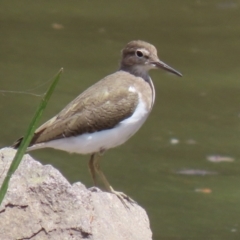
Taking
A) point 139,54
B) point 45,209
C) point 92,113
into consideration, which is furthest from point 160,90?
point 45,209

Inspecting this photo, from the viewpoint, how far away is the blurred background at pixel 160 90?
25.1 feet

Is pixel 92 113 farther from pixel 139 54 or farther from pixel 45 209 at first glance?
pixel 45 209

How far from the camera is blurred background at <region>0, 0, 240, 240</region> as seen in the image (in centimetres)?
764

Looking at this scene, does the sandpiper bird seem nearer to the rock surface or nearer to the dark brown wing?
the dark brown wing

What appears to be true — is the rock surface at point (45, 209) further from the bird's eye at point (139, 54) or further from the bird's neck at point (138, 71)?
the bird's eye at point (139, 54)

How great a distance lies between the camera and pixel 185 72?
1044 cm

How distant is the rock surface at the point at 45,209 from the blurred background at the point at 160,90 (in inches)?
54.0

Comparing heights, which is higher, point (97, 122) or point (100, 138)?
point (97, 122)

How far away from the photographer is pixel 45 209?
13.5 ft

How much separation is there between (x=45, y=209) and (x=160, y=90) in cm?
585

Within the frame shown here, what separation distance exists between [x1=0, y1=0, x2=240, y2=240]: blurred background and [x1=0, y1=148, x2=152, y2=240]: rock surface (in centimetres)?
137

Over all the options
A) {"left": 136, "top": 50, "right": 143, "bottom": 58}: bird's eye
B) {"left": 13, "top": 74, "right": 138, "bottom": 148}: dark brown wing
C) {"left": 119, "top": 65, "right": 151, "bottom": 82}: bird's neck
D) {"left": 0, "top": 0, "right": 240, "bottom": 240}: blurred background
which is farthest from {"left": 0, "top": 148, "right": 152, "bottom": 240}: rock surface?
{"left": 136, "top": 50, "right": 143, "bottom": 58}: bird's eye

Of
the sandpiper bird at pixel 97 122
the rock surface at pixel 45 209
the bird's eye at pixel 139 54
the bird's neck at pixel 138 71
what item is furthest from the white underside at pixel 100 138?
the rock surface at pixel 45 209

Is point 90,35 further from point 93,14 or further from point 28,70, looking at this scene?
point 28,70
